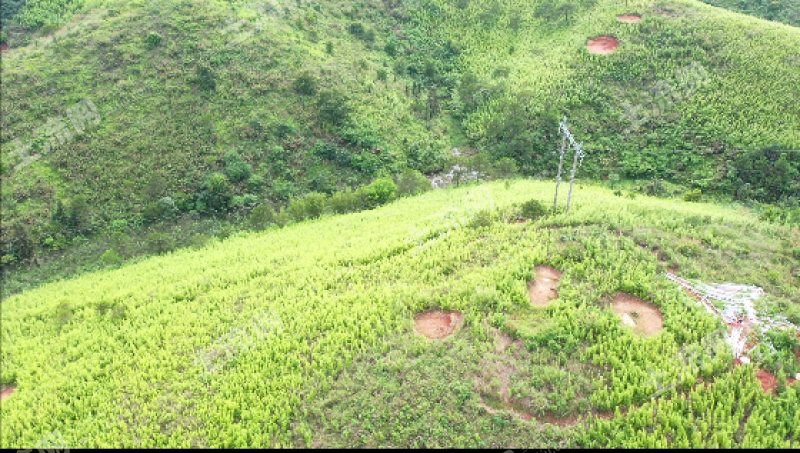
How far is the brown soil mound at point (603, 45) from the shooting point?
41.5 metres

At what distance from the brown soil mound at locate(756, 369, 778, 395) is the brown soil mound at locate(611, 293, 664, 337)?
2.40 metres

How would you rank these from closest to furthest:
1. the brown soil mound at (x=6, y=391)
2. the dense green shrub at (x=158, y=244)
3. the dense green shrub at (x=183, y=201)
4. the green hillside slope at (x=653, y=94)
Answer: the brown soil mound at (x=6, y=391)
the dense green shrub at (x=158, y=244)
the dense green shrub at (x=183, y=201)
the green hillside slope at (x=653, y=94)

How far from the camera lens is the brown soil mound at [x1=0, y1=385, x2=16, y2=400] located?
551 inches

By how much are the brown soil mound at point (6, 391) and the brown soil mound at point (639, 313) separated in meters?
18.9

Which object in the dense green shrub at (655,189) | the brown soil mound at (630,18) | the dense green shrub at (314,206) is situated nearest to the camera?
the dense green shrub at (314,206)

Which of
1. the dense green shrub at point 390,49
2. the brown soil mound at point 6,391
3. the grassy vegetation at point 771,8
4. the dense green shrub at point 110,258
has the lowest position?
the dense green shrub at point 110,258

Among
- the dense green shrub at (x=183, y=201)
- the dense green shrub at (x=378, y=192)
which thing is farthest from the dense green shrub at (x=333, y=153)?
the dense green shrub at (x=183, y=201)

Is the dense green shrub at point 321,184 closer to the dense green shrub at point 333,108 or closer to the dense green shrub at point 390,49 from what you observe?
the dense green shrub at point 333,108

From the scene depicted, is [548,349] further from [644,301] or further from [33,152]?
[33,152]

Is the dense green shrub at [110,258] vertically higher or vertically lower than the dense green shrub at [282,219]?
lower

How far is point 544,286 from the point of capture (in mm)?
15227

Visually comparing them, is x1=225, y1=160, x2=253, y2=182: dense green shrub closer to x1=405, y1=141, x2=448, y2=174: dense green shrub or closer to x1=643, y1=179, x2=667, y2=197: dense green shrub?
x1=405, y1=141, x2=448, y2=174: dense green shrub

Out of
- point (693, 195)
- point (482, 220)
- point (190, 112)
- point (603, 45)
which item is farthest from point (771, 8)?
point (190, 112)

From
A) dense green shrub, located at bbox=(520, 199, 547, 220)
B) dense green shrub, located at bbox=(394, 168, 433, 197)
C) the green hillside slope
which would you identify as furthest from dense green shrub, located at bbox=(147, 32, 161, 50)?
dense green shrub, located at bbox=(520, 199, 547, 220)
